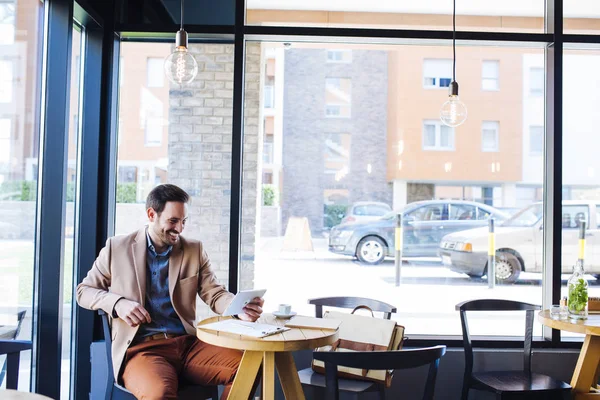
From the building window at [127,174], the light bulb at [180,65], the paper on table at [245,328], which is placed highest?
the light bulb at [180,65]

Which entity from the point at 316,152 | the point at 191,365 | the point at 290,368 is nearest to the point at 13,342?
the point at 191,365

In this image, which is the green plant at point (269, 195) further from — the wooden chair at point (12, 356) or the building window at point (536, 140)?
the wooden chair at point (12, 356)

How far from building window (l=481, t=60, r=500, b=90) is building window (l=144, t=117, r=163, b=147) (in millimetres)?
2146

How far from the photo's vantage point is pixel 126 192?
3.72 m

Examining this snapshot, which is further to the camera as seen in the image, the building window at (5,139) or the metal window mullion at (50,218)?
the metal window mullion at (50,218)

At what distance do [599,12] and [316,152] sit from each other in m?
2.08

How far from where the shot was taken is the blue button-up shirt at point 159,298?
9.19ft

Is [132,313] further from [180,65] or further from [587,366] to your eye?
[587,366]

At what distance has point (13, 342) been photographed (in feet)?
7.07

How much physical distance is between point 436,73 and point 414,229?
3.41 feet

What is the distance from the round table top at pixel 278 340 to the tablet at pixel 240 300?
152 mm

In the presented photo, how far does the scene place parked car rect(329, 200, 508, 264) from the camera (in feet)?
12.4

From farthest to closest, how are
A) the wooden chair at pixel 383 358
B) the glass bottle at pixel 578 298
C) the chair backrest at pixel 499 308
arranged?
the chair backrest at pixel 499 308, the glass bottle at pixel 578 298, the wooden chair at pixel 383 358

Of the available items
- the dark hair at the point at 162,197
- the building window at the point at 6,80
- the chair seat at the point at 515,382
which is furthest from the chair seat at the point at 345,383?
the building window at the point at 6,80
